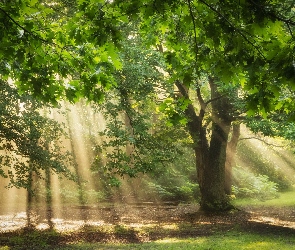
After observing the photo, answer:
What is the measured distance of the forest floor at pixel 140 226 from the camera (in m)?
13.5

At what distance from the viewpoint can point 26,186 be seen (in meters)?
13.1

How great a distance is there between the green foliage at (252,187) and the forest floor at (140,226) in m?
5.86

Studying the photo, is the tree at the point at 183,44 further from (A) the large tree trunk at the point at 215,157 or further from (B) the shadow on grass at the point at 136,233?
(A) the large tree trunk at the point at 215,157

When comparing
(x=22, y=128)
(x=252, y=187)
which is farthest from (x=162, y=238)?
(x=252, y=187)

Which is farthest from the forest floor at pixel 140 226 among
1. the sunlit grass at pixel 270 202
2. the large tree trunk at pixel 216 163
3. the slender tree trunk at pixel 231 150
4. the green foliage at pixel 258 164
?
the green foliage at pixel 258 164

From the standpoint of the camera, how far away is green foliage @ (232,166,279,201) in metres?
28.5

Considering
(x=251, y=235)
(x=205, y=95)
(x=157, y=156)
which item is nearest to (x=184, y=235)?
(x=251, y=235)

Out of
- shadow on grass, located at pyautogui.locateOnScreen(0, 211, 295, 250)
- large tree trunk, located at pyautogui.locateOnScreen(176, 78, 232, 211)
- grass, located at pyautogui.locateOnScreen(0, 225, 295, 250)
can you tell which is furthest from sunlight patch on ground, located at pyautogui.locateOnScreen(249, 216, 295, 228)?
grass, located at pyautogui.locateOnScreen(0, 225, 295, 250)

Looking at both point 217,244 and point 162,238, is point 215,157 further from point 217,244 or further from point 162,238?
point 217,244

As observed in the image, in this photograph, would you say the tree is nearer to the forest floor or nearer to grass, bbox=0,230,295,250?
grass, bbox=0,230,295,250

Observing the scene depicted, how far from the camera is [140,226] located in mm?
16516

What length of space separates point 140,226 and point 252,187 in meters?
16.2

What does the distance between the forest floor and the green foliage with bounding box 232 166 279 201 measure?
19.2 ft

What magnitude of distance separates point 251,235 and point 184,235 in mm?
2625
